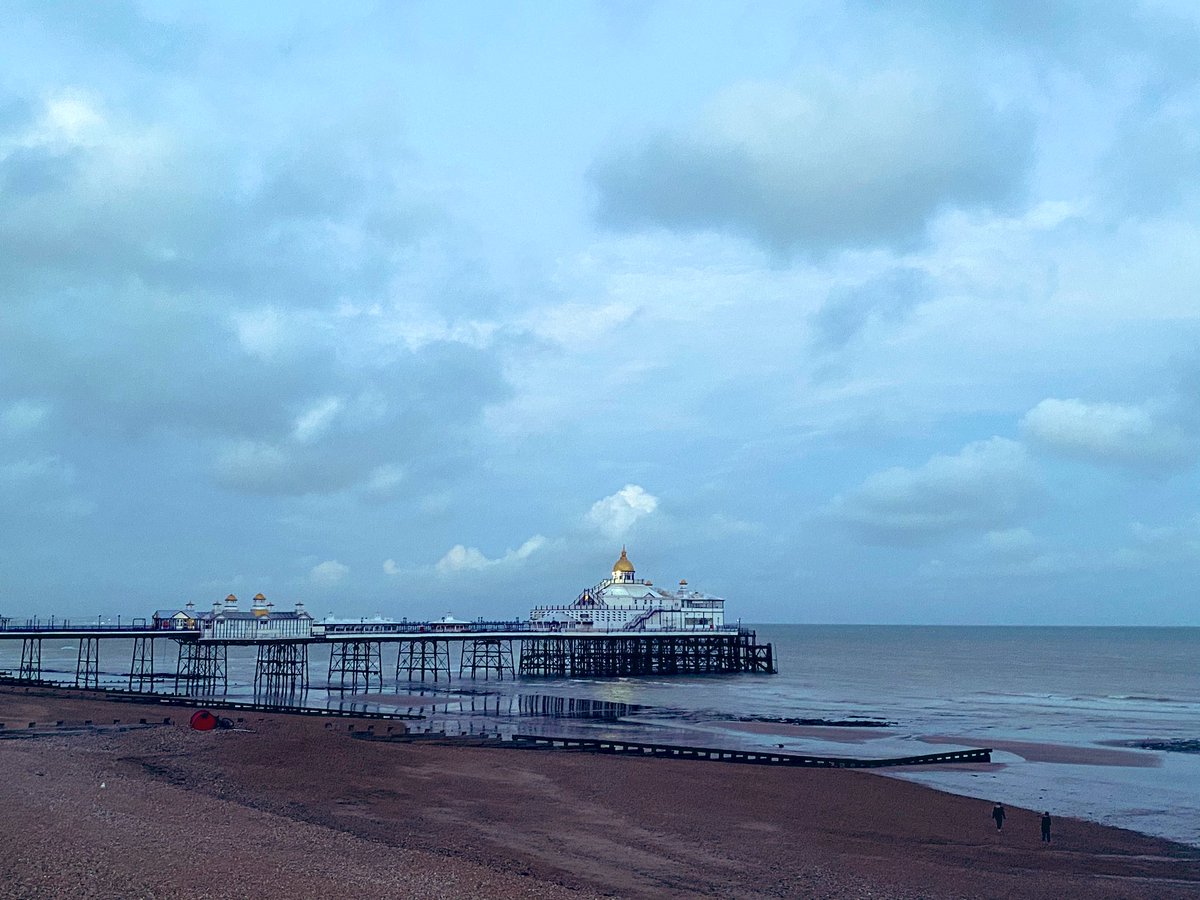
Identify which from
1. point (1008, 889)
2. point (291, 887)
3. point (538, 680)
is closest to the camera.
→ point (291, 887)

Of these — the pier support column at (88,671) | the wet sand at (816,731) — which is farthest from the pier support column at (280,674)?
the wet sand at (816,731)

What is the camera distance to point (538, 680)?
82.7 meters

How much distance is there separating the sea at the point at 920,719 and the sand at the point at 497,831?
17.1ft

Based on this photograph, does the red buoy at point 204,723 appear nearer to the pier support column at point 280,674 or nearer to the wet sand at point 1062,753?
the pier support column at point 280,674

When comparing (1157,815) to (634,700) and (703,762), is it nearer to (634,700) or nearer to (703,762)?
(703,762)

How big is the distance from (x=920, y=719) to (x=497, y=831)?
37.9 metres

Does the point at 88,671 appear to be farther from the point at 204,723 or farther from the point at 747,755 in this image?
the point at 747,755

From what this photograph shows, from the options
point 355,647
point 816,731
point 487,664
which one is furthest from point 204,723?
point 487,664

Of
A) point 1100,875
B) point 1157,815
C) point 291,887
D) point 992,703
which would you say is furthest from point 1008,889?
point 992,703

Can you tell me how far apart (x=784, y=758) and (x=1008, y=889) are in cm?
1563

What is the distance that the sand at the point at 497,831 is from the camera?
18.1 meters

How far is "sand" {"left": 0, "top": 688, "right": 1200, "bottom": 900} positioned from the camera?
59.3 feet

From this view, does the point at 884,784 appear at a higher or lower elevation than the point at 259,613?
lower

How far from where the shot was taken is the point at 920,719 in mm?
56031
